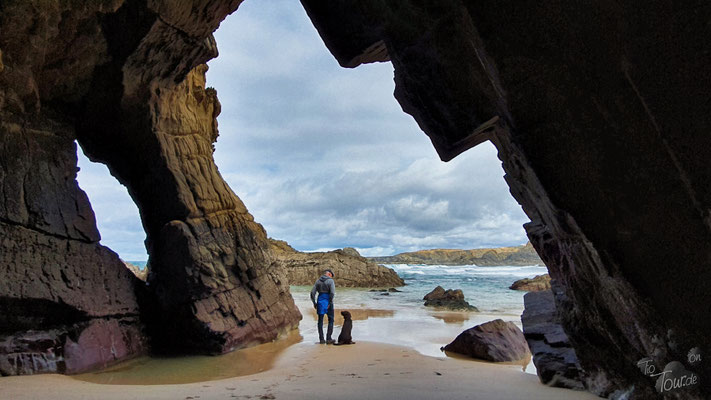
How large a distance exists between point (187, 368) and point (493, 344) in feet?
17.6

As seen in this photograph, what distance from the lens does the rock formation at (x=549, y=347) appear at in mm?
4500

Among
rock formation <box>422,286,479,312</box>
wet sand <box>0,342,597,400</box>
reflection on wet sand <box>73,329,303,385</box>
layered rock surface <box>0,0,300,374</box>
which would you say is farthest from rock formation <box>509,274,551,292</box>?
reflection on wet sand <box>73,329,303,385</box>

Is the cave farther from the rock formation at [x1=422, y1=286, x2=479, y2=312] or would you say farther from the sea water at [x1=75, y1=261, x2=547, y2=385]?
the rock formation at [x1=422, y1=286, x2=479, y2=312]

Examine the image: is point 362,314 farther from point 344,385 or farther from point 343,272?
point 343,272

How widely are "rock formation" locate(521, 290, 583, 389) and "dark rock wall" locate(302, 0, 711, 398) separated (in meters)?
1.32

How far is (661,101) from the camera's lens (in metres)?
2.19

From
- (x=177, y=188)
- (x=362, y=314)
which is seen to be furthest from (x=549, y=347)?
(x=362, y=314)

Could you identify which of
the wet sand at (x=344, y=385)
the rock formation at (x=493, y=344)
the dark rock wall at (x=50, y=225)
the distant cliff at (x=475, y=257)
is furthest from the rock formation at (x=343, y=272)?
the distant cliff at (x=475, y=257)

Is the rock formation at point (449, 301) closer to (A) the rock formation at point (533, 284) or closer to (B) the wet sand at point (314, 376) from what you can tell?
(B) the wet sand at point (314, 376)

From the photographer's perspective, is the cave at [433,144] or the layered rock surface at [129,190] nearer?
the cave at [433,144]

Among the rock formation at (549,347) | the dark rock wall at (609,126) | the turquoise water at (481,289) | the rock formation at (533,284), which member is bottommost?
the rock formation at (533,284)

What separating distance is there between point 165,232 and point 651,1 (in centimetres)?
855

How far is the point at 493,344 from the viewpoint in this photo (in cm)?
744

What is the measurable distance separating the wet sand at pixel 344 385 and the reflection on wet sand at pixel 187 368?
1.75 ft
